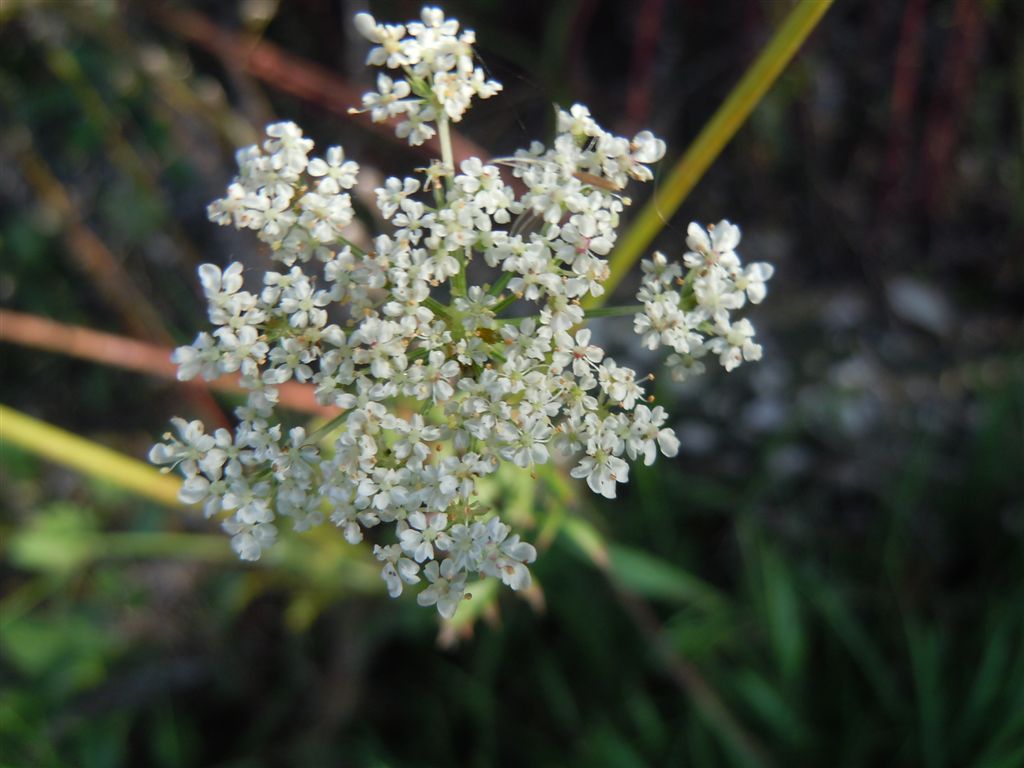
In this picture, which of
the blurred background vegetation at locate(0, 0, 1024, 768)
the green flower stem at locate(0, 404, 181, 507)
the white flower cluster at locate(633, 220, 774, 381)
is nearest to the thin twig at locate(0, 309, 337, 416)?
the blurred background vegetation at locate(0, 0, 1024, 768)

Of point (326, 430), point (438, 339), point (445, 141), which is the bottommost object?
point (326, 430)

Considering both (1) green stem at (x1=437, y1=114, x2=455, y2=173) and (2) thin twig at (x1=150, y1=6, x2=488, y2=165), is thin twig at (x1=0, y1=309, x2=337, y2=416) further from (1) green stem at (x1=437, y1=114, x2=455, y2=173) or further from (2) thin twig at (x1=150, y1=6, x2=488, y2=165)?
(1) green stem at (x1=437, y1=114, x2=455, y2=173)

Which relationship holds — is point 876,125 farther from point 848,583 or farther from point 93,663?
point 93,663

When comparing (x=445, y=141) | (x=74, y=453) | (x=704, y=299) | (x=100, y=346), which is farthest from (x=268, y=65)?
(x=704, y=299)

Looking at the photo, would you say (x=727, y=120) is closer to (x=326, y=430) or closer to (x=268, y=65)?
(x=326, y=430)

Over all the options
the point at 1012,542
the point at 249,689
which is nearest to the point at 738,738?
the point at 1012,542

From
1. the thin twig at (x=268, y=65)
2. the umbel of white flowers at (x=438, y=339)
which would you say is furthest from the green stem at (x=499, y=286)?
the thin twig at (x=268, y=65)

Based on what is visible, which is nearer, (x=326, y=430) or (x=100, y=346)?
(x=326, y=430)
